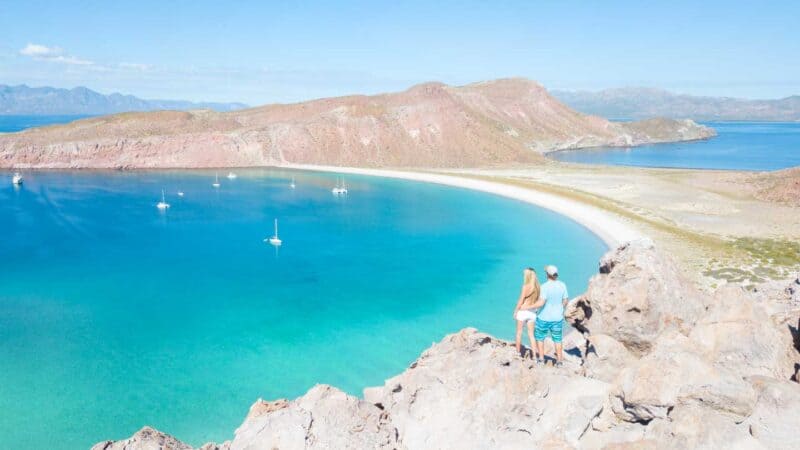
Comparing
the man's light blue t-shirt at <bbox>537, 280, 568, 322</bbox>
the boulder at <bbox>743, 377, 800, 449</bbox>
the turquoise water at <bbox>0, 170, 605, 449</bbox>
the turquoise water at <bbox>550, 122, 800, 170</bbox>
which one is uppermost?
the turquoise water at <bbox>550, 122, 800, 170</bbox>

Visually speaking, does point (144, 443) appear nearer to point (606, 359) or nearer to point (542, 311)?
point (542, 311)

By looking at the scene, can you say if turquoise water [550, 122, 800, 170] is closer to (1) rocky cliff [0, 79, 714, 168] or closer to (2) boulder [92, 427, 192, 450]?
(1) rocky cliff [0, 79, 714, 168]

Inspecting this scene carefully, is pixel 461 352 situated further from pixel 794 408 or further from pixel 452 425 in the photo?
pixel 794 408

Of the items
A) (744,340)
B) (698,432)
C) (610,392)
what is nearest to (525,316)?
(610,392)

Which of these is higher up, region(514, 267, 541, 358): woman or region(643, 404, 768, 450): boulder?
region(514, 267, 541, 358): woman

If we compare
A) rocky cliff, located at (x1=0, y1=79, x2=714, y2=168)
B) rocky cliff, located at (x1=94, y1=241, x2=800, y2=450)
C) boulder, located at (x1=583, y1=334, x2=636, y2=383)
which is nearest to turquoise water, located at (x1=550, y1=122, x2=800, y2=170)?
rocky cliff, located at (x1=0, y1=79, x2=714, y2=168)

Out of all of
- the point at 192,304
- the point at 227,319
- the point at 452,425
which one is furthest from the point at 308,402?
the point at 192,304
